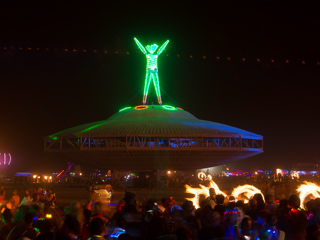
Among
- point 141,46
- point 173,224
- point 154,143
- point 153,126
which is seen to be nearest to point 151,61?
point 141,46

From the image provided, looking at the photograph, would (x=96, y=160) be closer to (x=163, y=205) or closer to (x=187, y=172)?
(x=187, y=172)

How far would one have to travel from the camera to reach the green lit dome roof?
52.9 meters

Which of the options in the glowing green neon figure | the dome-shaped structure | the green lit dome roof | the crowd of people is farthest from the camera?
the glowing green neon figure

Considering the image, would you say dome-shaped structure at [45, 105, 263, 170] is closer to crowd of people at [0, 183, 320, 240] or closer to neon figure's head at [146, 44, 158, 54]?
neon figure's head at [146, 44, 158, 54]

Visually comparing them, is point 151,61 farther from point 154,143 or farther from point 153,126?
point 154,143

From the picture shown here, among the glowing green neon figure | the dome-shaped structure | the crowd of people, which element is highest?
the glowing green neon figure

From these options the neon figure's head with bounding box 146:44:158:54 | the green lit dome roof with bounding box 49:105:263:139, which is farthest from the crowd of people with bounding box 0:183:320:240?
the neon figure's head with bounding box 146:44:158:54

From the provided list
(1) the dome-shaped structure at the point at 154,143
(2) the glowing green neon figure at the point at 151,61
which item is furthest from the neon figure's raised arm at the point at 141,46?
(1) the dome-shaped structure at the point at 154,143

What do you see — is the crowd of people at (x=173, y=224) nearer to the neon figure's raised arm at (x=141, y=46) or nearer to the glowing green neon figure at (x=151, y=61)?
the glowing green neon figure at (x=151, y=61)

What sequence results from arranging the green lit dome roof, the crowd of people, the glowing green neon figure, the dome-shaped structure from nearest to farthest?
the crowd of people < the dome-shaped structure < the green lit dome roof < the glowing green neon figure

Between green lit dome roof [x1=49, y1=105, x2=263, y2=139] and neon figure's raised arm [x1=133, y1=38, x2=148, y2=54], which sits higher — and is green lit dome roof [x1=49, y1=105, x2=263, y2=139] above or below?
below

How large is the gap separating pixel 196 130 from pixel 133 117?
10266mm

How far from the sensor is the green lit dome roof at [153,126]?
52875 mm

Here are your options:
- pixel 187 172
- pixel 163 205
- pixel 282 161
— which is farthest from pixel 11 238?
pixel 282 161
